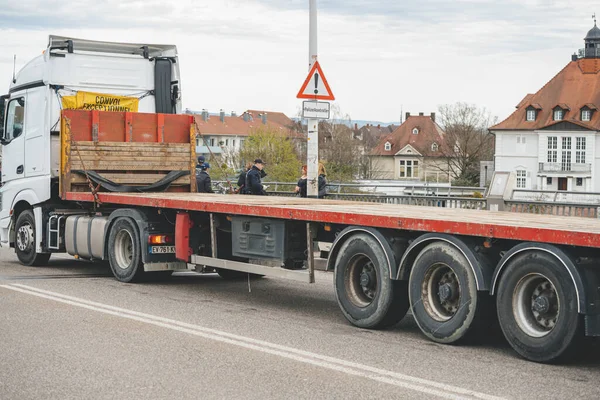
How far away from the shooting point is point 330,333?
9.40 m

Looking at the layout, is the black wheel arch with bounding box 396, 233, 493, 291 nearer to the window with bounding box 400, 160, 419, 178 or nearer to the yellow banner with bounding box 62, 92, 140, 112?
the yellow banner with bounding box 62, 92, 140, 112

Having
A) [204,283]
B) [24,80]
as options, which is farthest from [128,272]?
[24,80]

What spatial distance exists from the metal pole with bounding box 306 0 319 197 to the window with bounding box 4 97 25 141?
4.73 metres

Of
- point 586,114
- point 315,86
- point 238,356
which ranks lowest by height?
point 238,356

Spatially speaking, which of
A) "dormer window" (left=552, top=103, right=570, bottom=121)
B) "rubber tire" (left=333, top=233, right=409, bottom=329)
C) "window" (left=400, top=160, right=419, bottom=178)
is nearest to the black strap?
"rubber tire" (left=333, top=233, right=409, bottom=329)

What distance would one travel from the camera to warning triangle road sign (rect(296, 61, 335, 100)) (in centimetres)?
1602

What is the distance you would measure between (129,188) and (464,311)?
801 cm

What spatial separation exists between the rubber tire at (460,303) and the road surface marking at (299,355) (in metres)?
1.18

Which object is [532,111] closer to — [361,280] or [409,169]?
[409,169]

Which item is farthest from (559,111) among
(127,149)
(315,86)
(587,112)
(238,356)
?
(238,356)

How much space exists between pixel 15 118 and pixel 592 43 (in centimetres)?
9831

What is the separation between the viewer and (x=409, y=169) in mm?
143250

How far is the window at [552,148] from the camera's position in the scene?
102m

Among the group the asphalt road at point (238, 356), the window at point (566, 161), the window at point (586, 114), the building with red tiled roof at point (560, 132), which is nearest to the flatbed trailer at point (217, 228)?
the asphalt road at point (238, 356)
